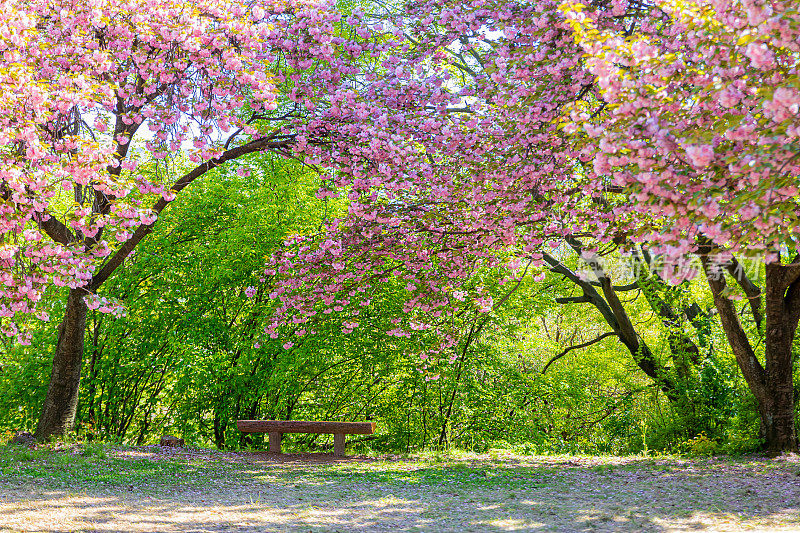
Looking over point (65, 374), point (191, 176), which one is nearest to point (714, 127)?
point (191, 176)

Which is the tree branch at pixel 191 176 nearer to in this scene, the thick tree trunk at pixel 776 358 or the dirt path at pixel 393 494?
the dirt path at pixel 393 494

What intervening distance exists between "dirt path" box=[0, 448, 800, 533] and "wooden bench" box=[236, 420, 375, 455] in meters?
0.50

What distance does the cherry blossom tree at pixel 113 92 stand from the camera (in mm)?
5234

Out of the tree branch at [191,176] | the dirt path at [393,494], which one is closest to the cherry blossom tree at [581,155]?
the tree branch at [191,176]

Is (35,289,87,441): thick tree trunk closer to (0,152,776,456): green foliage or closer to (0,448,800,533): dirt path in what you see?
Answer: (0,448,800,533): dirt path

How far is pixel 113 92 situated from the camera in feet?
19.5

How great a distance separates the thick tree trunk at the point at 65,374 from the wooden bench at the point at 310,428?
2418 mm

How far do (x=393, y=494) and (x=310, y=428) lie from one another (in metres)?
3.19

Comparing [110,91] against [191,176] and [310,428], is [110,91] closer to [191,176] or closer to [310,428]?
[191,176]

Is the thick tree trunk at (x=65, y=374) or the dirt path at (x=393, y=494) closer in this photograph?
the dirt path at (x=393, y=494)

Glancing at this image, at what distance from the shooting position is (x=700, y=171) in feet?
12.0

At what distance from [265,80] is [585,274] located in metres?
7.41

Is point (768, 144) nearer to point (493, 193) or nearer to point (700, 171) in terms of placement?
point (700, 171)

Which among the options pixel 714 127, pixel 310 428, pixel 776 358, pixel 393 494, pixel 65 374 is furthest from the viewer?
pixel 310 428
